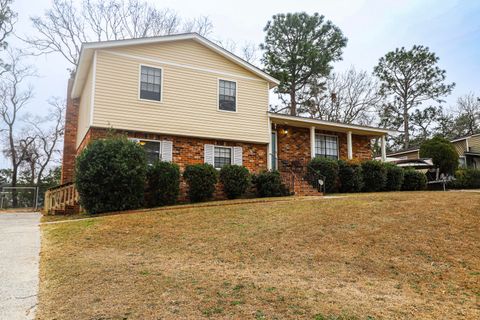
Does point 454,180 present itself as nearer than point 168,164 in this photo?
No

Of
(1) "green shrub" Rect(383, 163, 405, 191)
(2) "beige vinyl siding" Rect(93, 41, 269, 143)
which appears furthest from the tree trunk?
(2) "beige vinyl siding" Rect(93, 41, 269, 143)

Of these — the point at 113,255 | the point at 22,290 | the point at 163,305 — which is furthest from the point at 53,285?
the point at 163,305

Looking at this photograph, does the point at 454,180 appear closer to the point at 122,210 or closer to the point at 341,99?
the point at 341,99

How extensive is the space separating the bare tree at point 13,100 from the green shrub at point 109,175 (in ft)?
58.7

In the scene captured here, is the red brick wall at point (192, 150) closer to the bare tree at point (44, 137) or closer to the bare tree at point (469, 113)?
the bare tree at point (44, 137)

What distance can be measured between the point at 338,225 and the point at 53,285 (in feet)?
15.3

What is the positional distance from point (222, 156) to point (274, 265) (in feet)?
30.9

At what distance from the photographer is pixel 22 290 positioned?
3.81 m

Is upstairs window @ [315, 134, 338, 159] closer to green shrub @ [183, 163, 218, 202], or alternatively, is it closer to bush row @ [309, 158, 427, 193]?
bush row @ [309, 158, 427, 193]

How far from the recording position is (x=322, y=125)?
1570 centimetres

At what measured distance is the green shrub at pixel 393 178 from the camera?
15102 millimetres

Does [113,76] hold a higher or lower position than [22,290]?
higher

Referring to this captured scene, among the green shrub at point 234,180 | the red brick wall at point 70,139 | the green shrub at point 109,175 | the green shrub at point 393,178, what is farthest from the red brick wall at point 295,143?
the red brick wall at point 70,139

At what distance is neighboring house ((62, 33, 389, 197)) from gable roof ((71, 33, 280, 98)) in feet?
0.11
